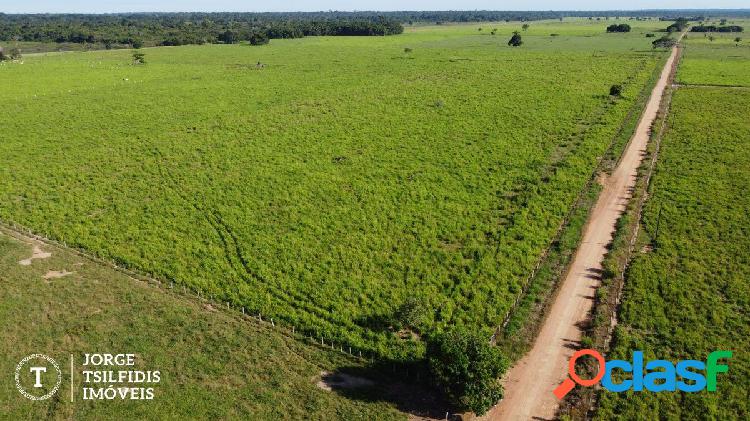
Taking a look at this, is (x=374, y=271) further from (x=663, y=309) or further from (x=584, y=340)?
(x=663, y=309)

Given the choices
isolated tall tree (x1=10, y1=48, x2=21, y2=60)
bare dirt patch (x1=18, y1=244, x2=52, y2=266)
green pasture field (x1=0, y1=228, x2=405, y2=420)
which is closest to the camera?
green pasture field (x1=0, y1=228, x2=405, y2=420)

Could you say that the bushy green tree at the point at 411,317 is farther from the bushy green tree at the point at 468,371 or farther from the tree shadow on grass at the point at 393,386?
the bushy green tree at the point at 468,371

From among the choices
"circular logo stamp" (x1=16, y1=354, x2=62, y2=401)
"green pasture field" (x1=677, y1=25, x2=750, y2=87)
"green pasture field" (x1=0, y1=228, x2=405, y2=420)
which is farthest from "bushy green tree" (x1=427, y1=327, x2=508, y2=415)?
"green pasture field" (x1=677, y1=25, x2=750, y2=87)

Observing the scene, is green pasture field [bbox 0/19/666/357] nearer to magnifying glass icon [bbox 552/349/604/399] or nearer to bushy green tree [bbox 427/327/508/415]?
bushy green tree [bbox 427/327/508/415]

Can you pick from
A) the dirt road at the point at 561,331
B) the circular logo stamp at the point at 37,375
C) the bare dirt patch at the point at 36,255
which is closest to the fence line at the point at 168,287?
the bare dirt patch at the point at 36,255

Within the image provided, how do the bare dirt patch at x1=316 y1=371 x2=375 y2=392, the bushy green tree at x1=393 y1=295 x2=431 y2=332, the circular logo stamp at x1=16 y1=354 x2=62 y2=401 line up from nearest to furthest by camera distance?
1. the circular logo stamp at x1=16 y1=354 x2=62 y2=401
2. the bare dirt patch at x1=316 y1=371 x2=375 y2=392
3. the bushy green tree at x1=393 y1=295 x2=431 y2=332

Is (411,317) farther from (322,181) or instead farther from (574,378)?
(322,181)
